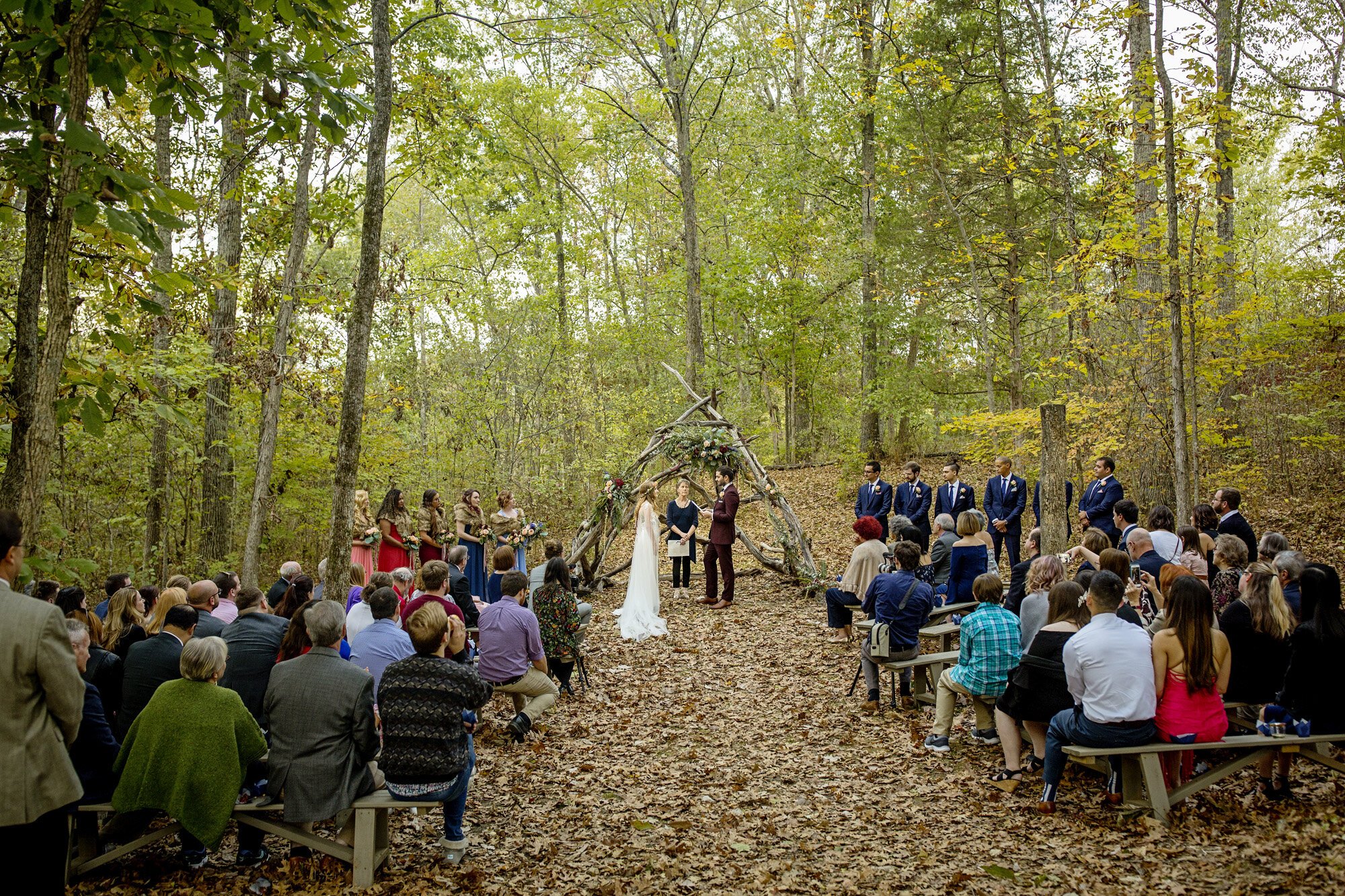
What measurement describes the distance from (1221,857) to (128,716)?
6230 mm

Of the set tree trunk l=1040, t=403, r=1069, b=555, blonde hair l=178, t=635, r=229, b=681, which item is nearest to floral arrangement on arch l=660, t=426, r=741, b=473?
tree trunk l=1040, t=403, r=1069, b=555

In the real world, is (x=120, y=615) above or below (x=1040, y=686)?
above

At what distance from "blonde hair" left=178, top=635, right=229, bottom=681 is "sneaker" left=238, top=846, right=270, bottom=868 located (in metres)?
1.14

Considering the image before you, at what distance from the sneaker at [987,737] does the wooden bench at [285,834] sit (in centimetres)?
409

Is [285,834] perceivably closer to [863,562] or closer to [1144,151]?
[863,562]

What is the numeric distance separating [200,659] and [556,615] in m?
3.69

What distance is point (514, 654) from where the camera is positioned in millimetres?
6848

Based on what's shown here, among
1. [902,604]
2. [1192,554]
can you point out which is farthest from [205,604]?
[1192,554]

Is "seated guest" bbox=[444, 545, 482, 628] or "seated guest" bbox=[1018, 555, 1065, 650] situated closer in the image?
"seated guest" bbox=[1018, 555, 1065, 650]

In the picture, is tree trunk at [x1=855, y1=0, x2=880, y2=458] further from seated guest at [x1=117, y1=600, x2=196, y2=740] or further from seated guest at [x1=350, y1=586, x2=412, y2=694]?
seated guest at [x1=117, y1=600, x2=196, y2=740]

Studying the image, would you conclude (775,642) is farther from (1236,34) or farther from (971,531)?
(1236,34)

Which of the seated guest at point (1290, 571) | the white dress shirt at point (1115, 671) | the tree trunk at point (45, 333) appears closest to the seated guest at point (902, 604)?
the white dress shirt at point (1115, 671)

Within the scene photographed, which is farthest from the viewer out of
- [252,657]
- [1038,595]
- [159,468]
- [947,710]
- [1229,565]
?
[159,468]

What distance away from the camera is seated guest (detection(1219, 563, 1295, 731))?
5.20 m
